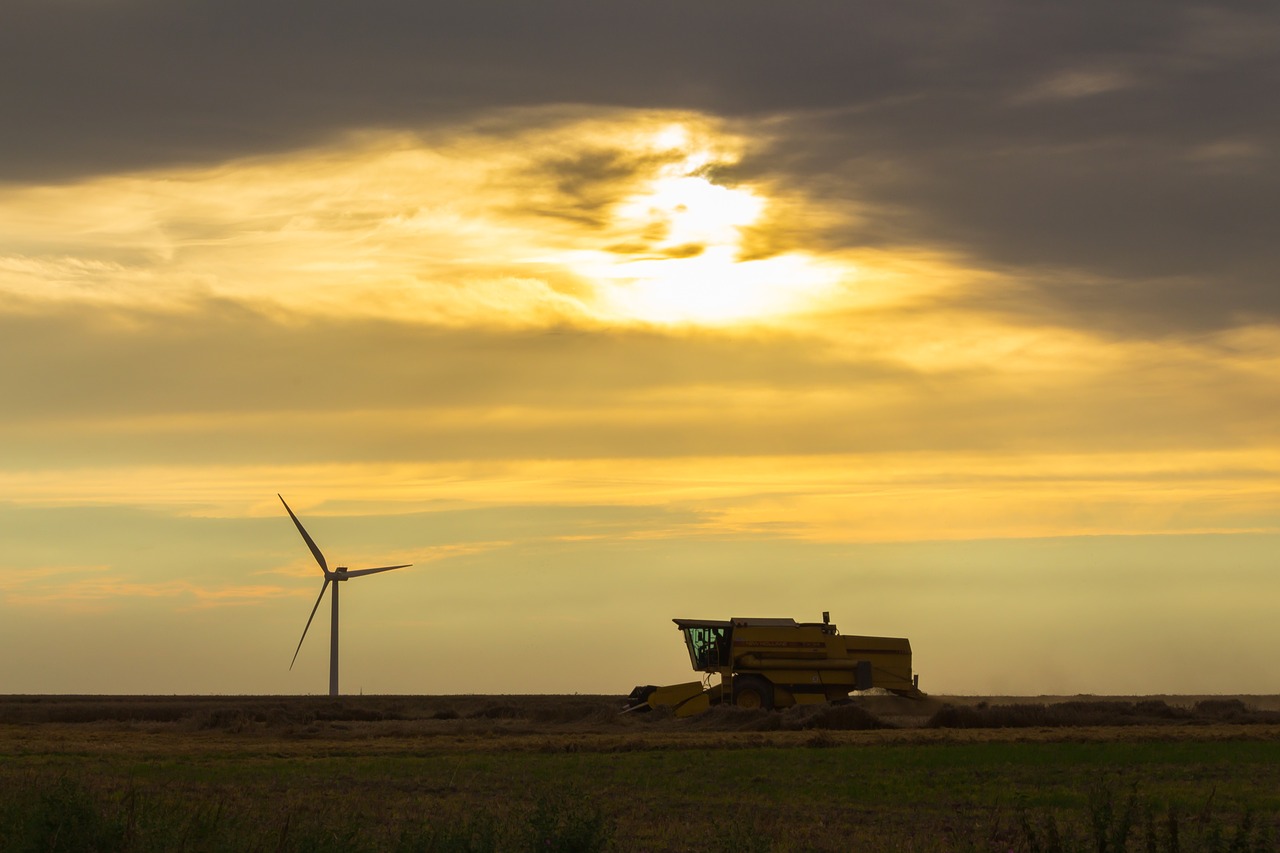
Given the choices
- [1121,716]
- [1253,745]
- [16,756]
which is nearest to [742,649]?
[1121,716]

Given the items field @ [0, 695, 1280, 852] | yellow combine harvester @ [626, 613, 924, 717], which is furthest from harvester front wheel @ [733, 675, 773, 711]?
field @ [0, 695, 1280, 852]

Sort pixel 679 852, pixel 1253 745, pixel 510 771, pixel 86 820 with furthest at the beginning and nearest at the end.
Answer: pixel 1253 745
pixel 510 771
pixel 679 852
pixel 86 820

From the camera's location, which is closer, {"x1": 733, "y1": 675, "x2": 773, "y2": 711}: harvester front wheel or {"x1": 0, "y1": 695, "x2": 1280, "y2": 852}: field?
{"x1": 0, "y1": 695, "x2": 1280, "y2": 852}: field

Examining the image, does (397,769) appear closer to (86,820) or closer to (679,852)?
(679,852)

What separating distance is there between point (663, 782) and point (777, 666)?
111ft

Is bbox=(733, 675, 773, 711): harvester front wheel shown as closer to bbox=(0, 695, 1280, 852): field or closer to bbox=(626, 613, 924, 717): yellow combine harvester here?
bbox=(626, 613, 924, 717): yellow combine harvester

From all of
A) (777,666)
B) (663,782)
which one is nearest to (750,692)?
(777,666)

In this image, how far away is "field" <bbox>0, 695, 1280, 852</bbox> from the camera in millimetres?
18953

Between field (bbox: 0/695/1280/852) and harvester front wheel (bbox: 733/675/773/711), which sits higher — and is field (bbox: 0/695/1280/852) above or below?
below

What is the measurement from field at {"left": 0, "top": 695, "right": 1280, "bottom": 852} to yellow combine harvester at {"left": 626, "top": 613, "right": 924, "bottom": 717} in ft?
7.13

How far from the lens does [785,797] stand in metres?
32.2

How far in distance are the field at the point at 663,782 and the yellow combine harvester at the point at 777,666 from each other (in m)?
2.17

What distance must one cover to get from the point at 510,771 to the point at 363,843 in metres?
18.5

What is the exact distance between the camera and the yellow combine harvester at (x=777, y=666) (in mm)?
68250
